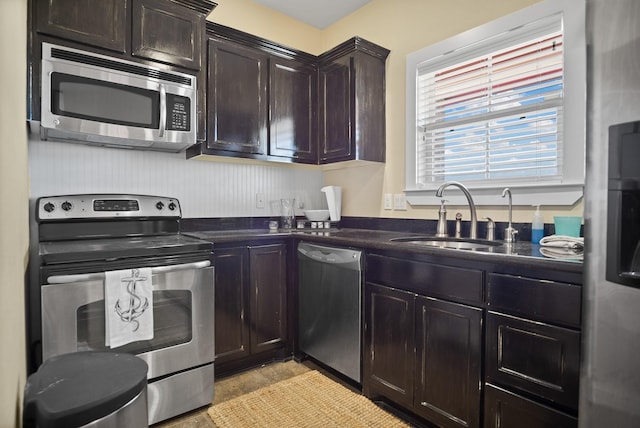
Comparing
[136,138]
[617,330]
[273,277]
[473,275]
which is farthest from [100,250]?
[617,330]

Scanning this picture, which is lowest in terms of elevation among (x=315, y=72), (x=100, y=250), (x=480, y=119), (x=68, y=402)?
(x=68, y=402)

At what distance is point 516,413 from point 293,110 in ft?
7.91

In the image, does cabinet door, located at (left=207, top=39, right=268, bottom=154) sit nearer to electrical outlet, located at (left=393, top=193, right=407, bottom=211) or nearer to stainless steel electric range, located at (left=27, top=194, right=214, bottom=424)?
stainless steel electric range, located at (left=27, top=194, right=214, bottom=424)

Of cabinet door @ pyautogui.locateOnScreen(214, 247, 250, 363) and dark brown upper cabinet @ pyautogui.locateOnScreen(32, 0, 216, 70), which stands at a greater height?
dark brown upper cabinet @ pyautogui.locateOnScreen(32, 0, 216, 70)

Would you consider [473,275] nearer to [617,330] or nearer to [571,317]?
[571,317]

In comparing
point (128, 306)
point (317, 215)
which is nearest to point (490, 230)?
point (317, 215)

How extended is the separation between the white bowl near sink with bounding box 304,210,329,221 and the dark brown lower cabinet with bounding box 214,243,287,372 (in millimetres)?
592

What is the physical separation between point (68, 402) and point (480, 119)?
2362 millimetres

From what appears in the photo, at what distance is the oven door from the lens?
5.11ft

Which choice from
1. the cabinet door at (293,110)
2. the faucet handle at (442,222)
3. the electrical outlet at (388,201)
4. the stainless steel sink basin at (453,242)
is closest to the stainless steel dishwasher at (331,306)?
the stainless steel sink basin at (453,242)

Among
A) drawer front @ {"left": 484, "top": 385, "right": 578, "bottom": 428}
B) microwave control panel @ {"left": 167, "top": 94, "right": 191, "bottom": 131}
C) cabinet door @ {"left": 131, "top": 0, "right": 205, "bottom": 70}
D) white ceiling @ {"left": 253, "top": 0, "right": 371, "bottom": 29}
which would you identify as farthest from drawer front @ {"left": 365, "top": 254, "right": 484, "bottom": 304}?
white ceiling @ {"left": 253, "top": 0, "right": 371, "bottom": 29}

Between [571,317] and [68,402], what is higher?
[571,317]

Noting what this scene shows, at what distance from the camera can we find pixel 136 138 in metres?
2.07

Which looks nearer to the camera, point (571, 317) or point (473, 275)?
point (571, 317)
